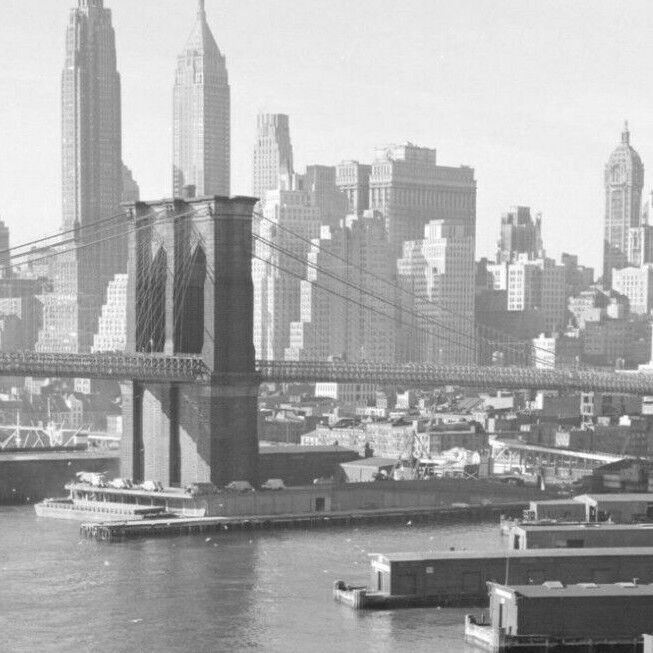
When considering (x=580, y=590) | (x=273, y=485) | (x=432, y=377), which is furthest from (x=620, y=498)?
(x=580, y=590)

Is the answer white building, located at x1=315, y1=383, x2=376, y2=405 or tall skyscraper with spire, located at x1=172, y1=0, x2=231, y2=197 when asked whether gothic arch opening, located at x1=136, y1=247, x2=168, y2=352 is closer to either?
white building, located at x1=315, y1=383, x2=376, y2=405

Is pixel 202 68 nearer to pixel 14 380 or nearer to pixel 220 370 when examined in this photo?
pixel 14 380

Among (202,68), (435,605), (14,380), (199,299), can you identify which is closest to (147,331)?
(199,299)

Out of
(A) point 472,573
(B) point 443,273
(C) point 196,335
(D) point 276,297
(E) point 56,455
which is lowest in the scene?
(A) point 472,573

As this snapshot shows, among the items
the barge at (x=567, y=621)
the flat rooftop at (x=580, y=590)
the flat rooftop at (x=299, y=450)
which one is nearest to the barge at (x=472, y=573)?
the flat rooftop at (x=580, y=590)

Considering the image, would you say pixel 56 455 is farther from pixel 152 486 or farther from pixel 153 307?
pixel 152 486

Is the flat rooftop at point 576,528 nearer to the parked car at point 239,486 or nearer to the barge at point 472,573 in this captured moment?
the barge at point 472,573
